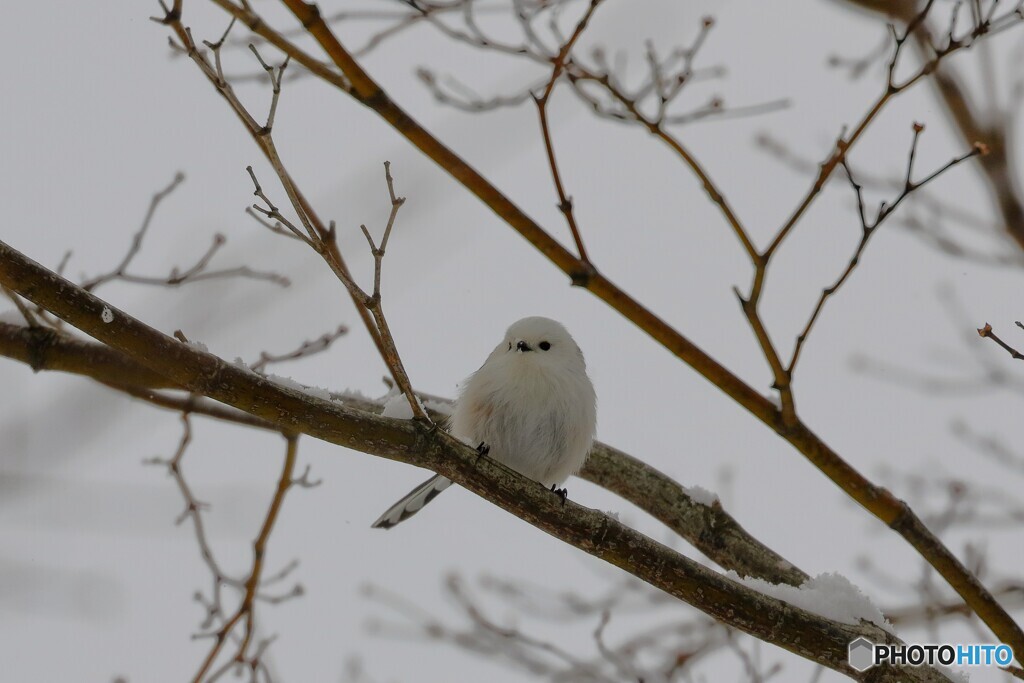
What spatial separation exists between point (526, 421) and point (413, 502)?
0.53 meters

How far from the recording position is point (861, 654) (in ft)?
8.32

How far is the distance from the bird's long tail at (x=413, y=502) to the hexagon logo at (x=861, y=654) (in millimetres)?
1582

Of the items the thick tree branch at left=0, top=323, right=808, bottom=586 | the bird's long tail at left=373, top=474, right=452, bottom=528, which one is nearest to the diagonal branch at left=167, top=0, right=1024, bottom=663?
the thick tree branch at left=0, top=323, right=808, bottom=586

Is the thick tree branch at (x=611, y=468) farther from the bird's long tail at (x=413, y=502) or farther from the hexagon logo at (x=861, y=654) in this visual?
the hexagon logo at (x=861, y=654)

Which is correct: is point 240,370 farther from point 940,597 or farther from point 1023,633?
point 940,597

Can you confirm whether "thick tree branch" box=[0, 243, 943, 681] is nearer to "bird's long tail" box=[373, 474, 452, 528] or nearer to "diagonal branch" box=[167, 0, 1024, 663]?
"diagonal branch" box=[167, 0, 1024, 663]

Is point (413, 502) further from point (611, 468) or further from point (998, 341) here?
point (998, 341)

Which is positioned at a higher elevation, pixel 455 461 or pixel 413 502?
pixel 413 502

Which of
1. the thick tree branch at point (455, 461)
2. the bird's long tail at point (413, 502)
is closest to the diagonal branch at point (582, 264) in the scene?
the thick tree branch at point (455, 461)

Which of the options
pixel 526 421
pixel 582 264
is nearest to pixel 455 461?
pixel 582 264

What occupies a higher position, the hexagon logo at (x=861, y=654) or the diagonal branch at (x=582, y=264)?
the diagonal branch at (x=582, y=264)

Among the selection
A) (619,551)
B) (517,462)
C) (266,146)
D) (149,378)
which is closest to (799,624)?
(619,551)

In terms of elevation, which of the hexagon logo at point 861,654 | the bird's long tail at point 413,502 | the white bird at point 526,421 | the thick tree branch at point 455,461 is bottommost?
the hexagon logo at point 861,654

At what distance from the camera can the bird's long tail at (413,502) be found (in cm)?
362
